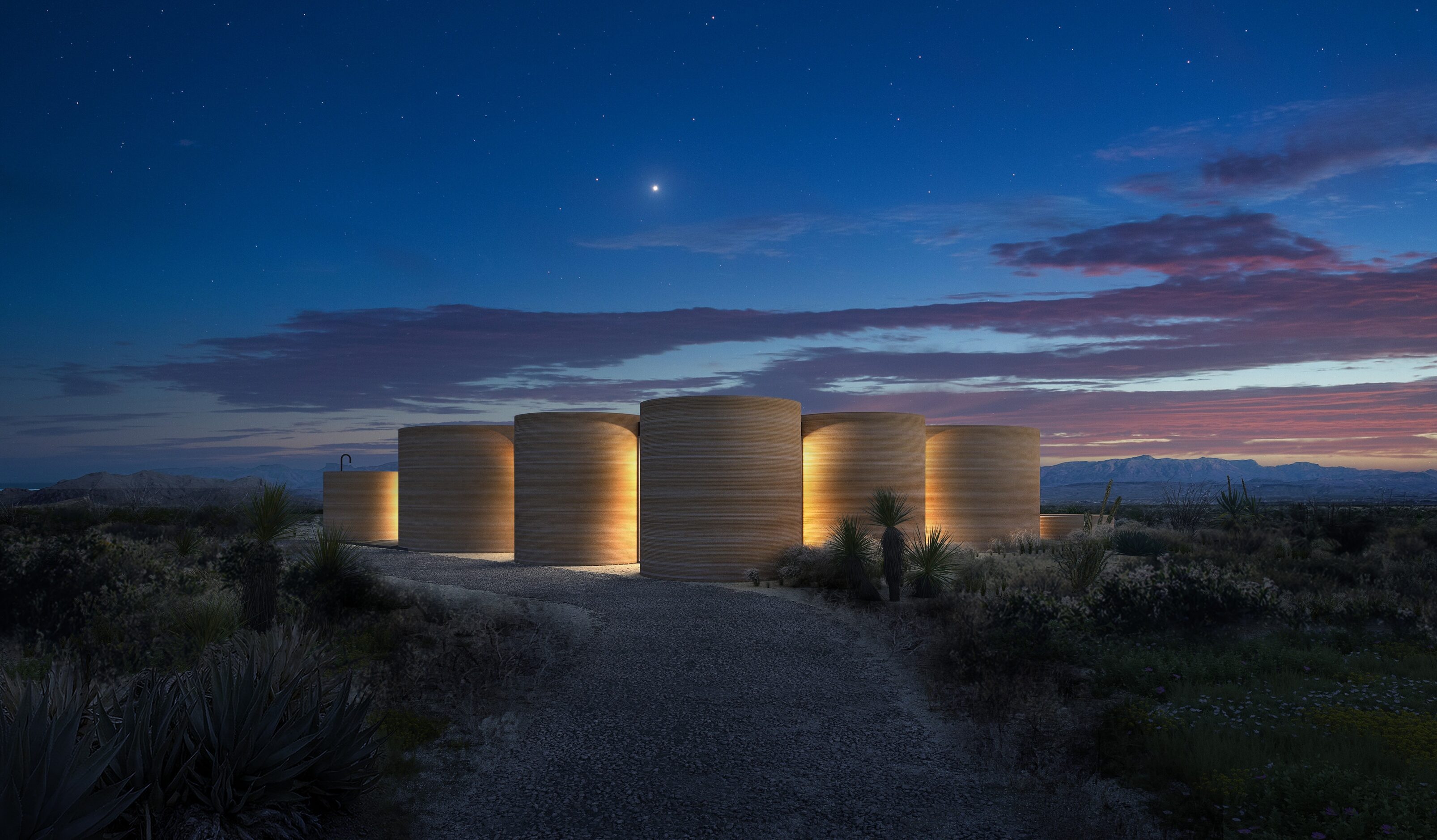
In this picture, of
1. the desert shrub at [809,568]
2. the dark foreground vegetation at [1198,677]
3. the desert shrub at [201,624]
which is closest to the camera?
the dark foreground vegetation at [1198,677]

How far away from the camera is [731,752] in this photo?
625cm

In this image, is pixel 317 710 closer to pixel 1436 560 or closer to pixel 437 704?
pixel 437 704

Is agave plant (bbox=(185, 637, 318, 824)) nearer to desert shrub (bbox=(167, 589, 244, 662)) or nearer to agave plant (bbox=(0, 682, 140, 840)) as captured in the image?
agave plant (bbox=(0, 682, 140, 840))

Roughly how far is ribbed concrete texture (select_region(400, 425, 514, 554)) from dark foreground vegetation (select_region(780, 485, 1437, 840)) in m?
10.4

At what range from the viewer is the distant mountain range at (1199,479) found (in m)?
116

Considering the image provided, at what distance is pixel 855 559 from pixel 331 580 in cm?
801

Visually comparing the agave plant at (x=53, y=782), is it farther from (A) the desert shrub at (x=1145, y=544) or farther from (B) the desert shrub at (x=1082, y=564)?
→ (A) the desert shrub at (x=1145, y=544)

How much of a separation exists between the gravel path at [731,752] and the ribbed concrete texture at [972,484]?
11.5 meters

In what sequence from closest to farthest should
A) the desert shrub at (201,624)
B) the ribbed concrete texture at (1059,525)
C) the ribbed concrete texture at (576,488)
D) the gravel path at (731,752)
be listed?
1. the gravel path at (731,752)
2. the desert shrub at (201,624)
3. the ribbed concrete texture at (576,488)
4. the ribbed concrete texture at (1059,525)

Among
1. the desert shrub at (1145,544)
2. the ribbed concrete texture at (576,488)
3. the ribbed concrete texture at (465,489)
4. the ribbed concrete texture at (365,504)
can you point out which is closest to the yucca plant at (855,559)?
the ribbed concrete texture at (576,488)

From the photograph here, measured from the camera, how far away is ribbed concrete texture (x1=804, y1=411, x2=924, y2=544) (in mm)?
17281

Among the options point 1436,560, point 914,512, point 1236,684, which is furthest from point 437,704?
point 1436,560

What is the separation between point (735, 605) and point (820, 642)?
2.38m

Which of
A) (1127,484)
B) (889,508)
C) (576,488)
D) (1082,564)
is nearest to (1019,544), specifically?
(889,508)
